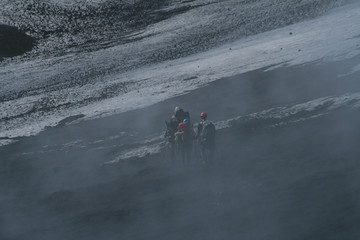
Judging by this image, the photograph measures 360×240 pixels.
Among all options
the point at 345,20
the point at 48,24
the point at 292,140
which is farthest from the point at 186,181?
the point at 48,24

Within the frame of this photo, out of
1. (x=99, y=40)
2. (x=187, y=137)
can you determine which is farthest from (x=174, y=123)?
(x=99, y=40)

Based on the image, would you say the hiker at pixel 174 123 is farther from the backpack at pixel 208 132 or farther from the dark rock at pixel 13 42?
the dark rock at pixel 13 42

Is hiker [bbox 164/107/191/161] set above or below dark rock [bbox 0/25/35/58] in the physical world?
below

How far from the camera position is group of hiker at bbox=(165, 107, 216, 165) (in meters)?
11.0

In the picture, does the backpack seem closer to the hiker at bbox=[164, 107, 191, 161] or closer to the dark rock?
the hiker at bbox=[164, 107, 191, 161]

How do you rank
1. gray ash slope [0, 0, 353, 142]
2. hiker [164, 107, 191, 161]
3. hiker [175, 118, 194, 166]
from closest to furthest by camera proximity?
hiker [175, 118, 194, 166] < hiker [164, 107, 191, 161] < gray ash slope [0, 0, 353, 142]

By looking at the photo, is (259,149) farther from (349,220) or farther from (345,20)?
(345,20)

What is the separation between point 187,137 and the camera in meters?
11.3

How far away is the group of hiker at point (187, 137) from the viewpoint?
11.0m

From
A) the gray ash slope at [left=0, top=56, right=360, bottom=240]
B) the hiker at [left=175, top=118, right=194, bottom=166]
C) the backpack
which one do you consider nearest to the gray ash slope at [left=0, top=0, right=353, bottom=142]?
the gray ash slope at [left=0, top=56, right=360, bottom=240]

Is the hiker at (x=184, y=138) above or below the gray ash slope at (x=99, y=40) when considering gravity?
below

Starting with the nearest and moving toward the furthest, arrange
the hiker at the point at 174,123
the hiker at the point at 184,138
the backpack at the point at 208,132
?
the backpack at the point at 208,132 < the hiker at the point at 184,138 < the hiker at the point at 174,123

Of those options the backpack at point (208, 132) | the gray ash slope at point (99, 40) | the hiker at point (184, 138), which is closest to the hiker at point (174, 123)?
the hiker at point (184, 138)

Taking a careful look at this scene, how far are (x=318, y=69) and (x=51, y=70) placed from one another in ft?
52.0
